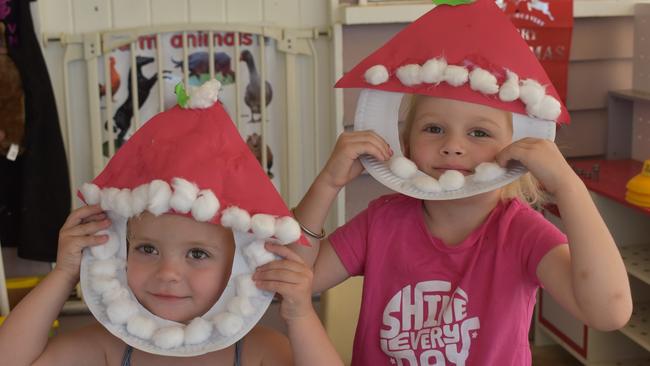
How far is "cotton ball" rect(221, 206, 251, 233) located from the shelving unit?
4.91 feet

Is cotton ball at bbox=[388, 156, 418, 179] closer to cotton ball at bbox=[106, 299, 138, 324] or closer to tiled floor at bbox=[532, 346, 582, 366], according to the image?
cotton ball at bbox=[106, 299, 138, 324]

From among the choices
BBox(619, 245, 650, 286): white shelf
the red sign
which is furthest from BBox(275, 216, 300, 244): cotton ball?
the red sign

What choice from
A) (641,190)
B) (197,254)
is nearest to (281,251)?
(197,254)

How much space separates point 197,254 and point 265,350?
196mm

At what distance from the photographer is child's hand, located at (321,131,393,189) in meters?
1.35

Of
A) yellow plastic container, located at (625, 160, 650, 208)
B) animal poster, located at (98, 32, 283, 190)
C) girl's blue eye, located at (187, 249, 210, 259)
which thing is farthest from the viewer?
animal poster, located at (98, 32, 283, 190)

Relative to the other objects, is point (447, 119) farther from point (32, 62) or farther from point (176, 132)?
point (32, 62)

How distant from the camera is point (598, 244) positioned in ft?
3.91

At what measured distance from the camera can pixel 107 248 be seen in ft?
4.07

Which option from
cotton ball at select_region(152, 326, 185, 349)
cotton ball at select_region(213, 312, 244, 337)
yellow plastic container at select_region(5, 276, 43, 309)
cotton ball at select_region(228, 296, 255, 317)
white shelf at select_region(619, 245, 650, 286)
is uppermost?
cotton ball at select_region(228, 296, 255, 317)

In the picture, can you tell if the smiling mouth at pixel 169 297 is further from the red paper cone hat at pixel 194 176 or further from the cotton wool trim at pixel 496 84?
the cotton wool trim at pixel 496 84

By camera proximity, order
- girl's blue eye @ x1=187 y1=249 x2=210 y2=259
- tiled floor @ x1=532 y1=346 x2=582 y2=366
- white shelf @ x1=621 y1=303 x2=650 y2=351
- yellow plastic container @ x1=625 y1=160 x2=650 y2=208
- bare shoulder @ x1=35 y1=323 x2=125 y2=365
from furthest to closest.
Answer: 1. tiled floor @ x1=532 y1=346 x2=582 y2=366
2. white shelf @ x1=621 y1=303 x2=650 y2=351
3. yellow plastic container @ x1=625 y1=160 x2=650 y2=208
4. bare shoulder @ x1=35 y1=323 x2=125 y2=365
5. girl's blue eye @ x1=187 y1=249 x2=210 y2=259

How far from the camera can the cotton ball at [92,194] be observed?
1206 mm

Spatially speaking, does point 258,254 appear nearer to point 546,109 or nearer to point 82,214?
point 82,214
